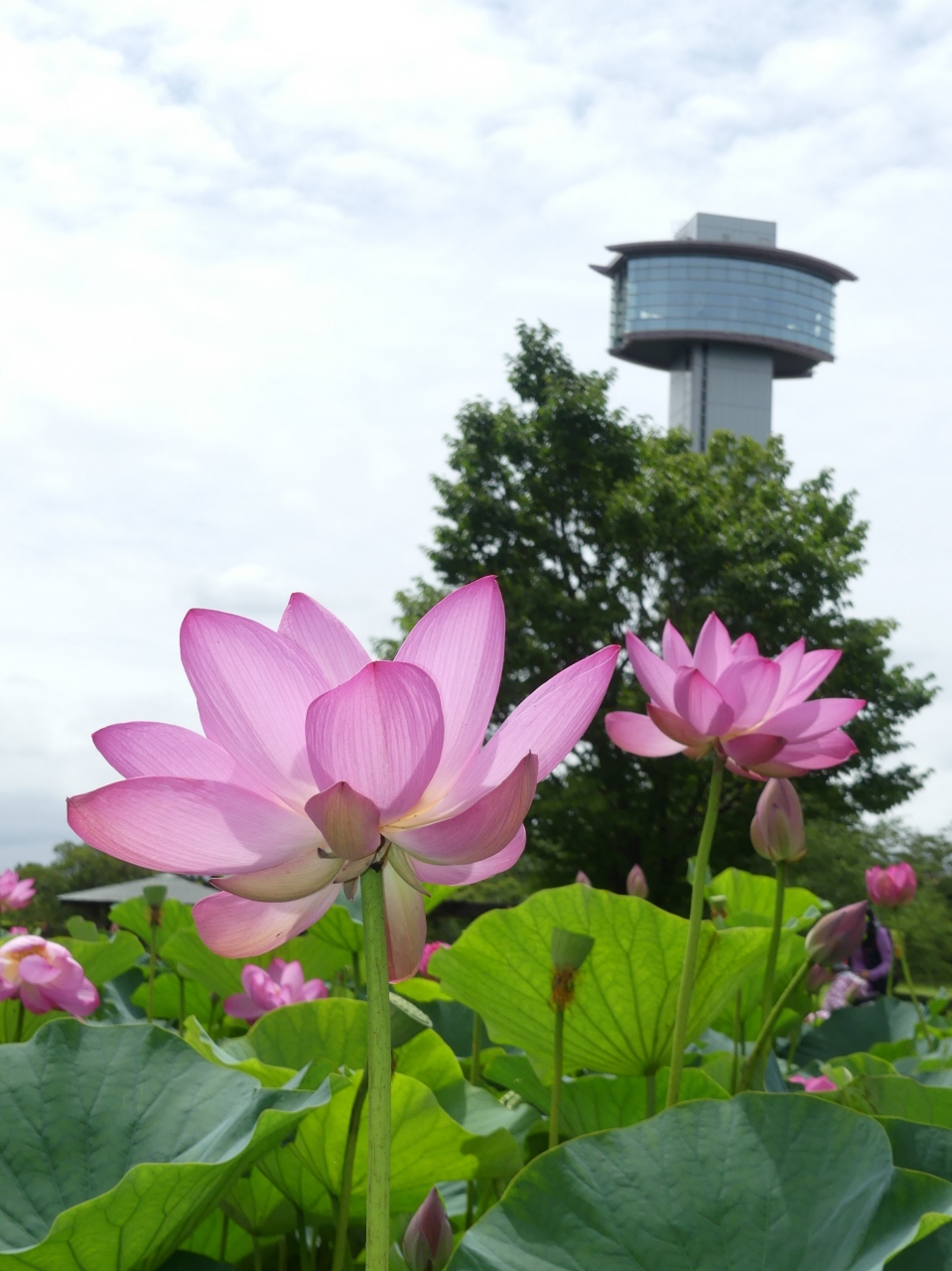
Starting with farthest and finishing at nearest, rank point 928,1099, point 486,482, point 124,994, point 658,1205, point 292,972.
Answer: point 486,482 < point 124,994 < point 292,972 < point 928,1099 < point 658,1205

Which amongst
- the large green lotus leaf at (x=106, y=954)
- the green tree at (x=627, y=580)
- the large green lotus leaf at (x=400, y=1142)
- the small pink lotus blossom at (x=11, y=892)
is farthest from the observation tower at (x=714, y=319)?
the large green lotus leaf at (x=400, y=1142)

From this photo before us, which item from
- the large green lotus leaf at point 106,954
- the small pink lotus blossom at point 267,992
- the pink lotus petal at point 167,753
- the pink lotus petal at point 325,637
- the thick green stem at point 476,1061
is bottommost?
the large green lotus leaf at point 106,954

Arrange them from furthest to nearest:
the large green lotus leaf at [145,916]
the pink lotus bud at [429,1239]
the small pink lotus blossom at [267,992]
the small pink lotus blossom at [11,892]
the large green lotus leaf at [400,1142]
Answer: the small pink lotus blossom at [11,892], the large green lotus leaf at [145,916], the small pink lotus blossom at [267,992], the large green lotus leaf at [400,1142], the pink lotus bud at [429,1239]

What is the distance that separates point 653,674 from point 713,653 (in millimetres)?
65

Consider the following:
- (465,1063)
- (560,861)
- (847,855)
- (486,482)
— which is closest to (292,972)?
(465,1063)

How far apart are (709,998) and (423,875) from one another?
499 mm

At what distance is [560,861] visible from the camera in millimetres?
9602

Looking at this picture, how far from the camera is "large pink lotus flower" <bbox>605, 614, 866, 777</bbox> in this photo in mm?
754

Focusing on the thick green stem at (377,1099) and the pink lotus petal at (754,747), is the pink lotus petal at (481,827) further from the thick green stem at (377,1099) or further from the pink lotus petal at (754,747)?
the pink lotus petal at (754,747)

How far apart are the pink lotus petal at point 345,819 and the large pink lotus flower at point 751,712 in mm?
412

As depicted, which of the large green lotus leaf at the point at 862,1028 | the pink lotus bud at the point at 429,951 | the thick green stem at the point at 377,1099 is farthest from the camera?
the large green lotus leaf at the point at 862,1028

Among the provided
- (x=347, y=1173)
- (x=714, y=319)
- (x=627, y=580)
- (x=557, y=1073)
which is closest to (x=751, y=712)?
(x=557, y=1073)

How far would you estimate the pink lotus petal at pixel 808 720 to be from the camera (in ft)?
2.49

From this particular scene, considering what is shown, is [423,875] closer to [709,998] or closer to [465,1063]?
[709,998]
